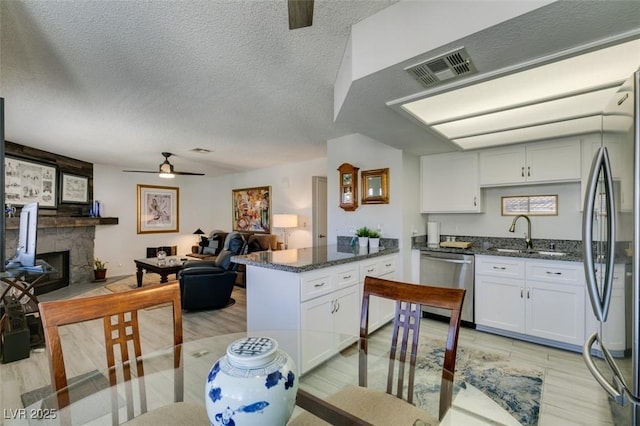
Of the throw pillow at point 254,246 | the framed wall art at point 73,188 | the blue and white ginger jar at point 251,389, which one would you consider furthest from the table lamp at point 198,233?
the blue and white ginger jar at point 251,389

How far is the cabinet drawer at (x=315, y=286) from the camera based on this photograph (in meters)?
2.27

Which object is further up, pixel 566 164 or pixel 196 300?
pixel 566 164

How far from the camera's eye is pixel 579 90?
1.99 metres

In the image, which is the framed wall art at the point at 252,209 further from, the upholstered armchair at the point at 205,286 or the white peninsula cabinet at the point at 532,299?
the white peninsula cabinet at the point at 532,299

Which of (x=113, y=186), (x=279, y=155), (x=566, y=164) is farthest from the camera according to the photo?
(x=113, y=186)

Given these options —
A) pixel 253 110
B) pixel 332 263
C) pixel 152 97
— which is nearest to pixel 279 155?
pixel 253 110

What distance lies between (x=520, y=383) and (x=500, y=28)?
253cm

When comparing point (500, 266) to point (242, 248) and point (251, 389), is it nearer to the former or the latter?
point (251, 389)

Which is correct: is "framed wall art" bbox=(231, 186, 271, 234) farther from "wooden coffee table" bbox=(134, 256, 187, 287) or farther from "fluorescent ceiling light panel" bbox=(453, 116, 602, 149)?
"fluorescent ceiling light panel" bbox=(453, 116, 602, 149)

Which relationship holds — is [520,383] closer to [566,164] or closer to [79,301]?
[566,164]

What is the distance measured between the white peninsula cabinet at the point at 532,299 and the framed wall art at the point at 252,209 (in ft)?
14.9

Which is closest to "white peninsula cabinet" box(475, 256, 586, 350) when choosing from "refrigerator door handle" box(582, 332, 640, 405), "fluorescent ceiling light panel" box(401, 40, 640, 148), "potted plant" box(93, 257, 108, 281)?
"fluorescent ceiling light panel" box(401, 40, 640, 148)

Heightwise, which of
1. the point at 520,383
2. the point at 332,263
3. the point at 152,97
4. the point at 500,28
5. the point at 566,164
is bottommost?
the point at 520,383

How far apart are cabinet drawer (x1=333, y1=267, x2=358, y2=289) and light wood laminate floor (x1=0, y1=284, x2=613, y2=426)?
1384mm
